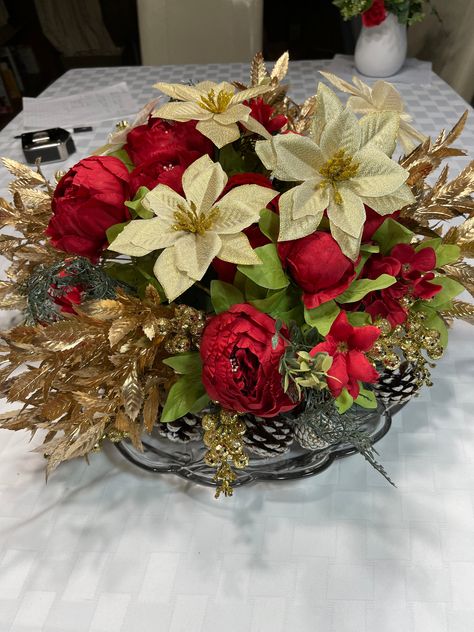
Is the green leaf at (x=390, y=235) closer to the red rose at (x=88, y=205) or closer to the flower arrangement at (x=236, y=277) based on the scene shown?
the flower arrangement at (x=236, y=277)

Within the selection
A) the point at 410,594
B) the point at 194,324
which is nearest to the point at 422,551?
the point at 410,594

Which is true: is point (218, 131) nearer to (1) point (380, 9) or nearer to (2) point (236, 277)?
(2) point (236, 277)

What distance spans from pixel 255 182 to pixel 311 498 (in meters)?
0.28

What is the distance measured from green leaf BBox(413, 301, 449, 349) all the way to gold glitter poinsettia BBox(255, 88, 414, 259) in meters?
0.10

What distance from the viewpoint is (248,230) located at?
14.9 inches

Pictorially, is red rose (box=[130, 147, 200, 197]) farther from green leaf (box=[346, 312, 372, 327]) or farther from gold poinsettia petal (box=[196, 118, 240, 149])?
green leaf (box=[346, 312, 372, 327])

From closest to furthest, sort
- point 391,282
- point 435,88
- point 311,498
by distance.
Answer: point 391,282, point 311,498, point 435,88

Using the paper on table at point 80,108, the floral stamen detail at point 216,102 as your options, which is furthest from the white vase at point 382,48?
the floral stamen detail at point 216,102

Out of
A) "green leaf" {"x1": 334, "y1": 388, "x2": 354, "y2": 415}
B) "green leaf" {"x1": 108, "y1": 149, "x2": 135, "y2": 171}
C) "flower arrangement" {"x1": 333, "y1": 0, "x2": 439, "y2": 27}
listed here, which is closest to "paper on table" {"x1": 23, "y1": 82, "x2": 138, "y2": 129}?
"flower arrangement" {"x1": 333, "y1": 0, "x2": 439, "y2": 27}

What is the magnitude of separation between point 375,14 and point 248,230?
0.88 m

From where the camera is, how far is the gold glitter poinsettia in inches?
13.3

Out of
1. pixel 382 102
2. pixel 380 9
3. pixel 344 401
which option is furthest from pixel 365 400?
pixel 380 9

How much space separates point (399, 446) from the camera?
20.0 inches

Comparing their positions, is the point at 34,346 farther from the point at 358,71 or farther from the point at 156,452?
the point at 358,71
